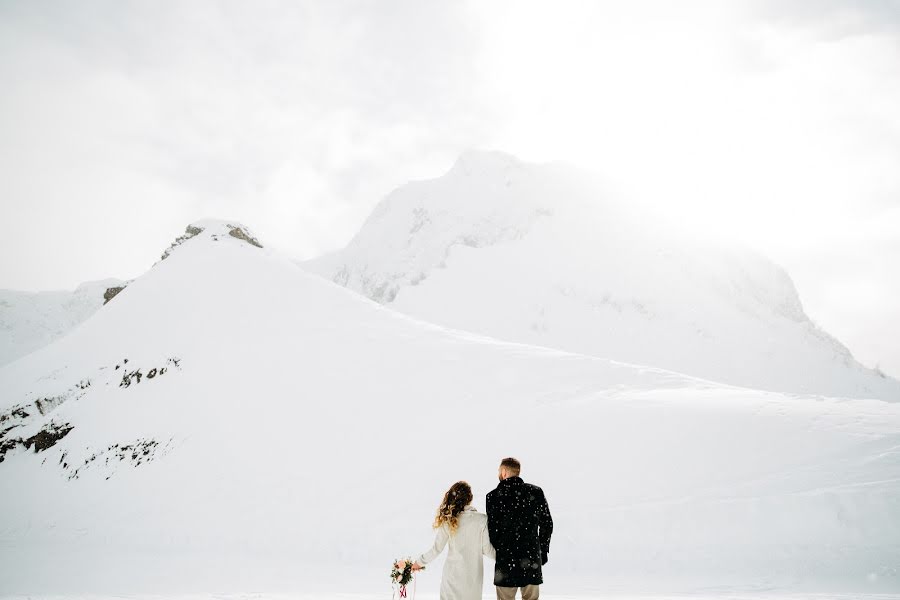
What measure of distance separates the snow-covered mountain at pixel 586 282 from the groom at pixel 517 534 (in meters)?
44.0

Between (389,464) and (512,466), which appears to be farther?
(389,464)

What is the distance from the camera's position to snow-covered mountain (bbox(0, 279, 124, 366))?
123m

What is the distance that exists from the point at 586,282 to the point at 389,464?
4834 centimetres

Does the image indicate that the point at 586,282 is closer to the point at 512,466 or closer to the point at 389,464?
the point at 389,464

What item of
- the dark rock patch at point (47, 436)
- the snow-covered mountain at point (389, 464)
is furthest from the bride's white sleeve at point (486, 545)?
the dark rock patch at point (47, 436)

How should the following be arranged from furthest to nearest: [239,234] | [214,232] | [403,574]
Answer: [239,234] → [214,232] → [403,574]

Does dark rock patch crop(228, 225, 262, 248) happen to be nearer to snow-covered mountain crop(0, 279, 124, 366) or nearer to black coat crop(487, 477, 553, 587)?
black coat crop(487, 477, 553, 587)

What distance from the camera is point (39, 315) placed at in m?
143

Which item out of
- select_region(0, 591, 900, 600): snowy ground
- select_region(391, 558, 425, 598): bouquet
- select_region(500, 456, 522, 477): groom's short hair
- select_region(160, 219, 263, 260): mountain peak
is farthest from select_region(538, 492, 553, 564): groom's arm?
select_region(160, 219, 263, 260): mountain peak

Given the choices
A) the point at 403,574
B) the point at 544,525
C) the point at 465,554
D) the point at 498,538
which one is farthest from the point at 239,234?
the point at 544,525

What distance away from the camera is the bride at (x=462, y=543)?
15.5 ft

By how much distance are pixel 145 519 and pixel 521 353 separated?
49.7ft

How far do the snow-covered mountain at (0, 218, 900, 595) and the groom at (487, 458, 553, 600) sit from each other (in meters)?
4.93

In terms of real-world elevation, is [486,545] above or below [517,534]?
below
